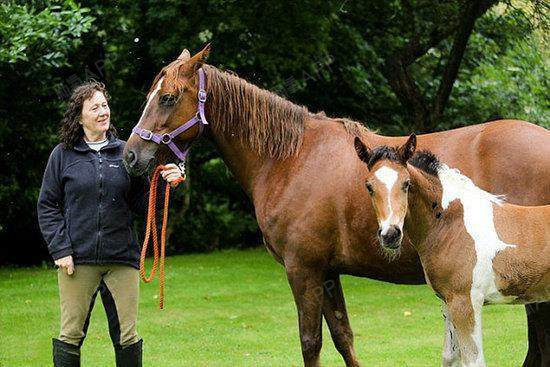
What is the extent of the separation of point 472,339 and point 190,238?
11.7 metres

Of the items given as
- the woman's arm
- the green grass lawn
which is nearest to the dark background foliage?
the green grass lawn

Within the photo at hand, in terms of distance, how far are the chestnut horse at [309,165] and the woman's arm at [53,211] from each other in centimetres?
46

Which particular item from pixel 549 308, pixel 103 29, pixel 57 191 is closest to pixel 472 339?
pixel 549 308

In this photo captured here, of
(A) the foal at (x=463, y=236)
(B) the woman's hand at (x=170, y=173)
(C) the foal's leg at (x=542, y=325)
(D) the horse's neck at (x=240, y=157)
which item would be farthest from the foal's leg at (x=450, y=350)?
(B) the woman's hand at (x=170, y=173)

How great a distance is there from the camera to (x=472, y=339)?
467 centimetres

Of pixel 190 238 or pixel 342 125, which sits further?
pixel 190 238

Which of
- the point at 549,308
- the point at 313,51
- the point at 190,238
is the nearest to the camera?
the point at 549,308

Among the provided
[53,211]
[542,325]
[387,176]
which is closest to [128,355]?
[53,211]

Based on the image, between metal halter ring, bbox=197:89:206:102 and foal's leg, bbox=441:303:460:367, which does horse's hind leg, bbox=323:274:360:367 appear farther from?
metal halter ring, bbox=197:89:206:102

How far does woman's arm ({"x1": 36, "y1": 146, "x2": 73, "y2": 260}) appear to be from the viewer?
5078 millimetres

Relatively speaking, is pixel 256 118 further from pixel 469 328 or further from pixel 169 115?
pixel 469 328

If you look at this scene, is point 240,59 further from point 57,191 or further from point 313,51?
point 57,191

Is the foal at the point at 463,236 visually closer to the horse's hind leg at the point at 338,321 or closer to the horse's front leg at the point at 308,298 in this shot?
the horse's front leg at the point at 308,298

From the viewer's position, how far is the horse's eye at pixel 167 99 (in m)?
5.52
